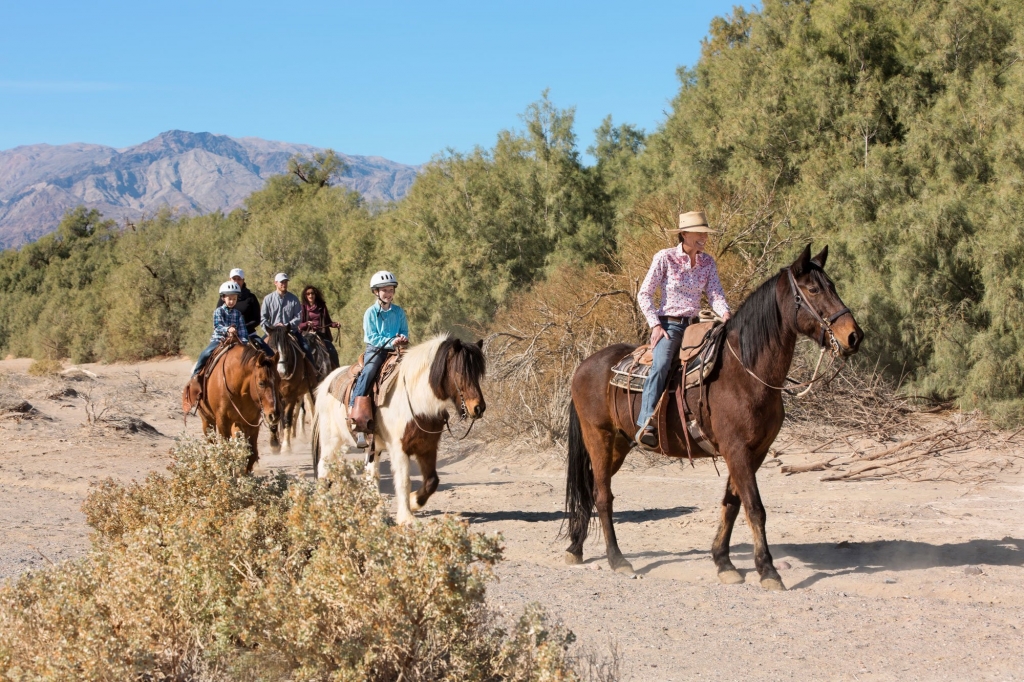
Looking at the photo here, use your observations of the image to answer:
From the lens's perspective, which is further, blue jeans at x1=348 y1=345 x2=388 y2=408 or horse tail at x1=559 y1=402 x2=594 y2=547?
blue jeans at x1=348 y1=345 x2=388 y2=408

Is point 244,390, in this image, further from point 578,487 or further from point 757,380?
point 757,380

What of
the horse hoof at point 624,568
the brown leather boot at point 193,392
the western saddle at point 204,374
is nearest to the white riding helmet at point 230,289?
the western saddle at point 204,374

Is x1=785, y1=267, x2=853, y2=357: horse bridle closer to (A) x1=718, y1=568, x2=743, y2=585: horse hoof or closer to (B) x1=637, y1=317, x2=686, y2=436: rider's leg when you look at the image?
(B) x1=637, y1=317, x2=686, y2=436: rider's leg

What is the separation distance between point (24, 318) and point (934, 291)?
173ft

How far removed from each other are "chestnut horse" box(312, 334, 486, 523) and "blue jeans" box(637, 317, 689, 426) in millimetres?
1656

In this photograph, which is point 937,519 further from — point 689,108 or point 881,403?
point 689,108

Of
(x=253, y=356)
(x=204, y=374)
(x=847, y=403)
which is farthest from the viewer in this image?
(x=847, y=403)

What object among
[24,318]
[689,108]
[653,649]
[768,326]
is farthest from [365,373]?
[24,318]

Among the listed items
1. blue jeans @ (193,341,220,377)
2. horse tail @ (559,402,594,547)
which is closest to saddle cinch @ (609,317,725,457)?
horse tail @ (559,402,594,547)

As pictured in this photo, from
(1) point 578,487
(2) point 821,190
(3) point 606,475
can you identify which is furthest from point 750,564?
(2) point 821,190

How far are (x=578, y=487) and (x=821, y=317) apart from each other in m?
2.76

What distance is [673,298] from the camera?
7.92m

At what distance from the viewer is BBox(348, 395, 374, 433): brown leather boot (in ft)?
30.9

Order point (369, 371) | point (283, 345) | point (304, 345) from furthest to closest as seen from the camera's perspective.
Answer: point (304, 345), point (283, 345), point (369, 371)
